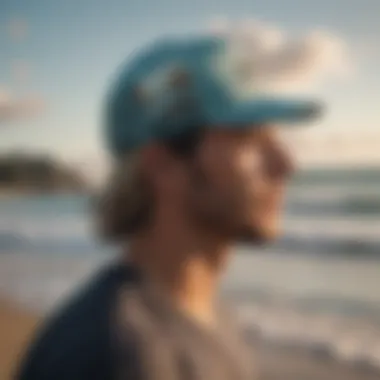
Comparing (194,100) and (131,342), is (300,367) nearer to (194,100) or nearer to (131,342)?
(131,342)

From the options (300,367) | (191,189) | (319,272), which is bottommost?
(300,367)

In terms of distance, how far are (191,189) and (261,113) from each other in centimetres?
11

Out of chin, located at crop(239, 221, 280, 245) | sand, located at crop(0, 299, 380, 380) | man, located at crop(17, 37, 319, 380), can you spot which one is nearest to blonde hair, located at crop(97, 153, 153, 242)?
man, located at crop(17, 37, 319, 380)

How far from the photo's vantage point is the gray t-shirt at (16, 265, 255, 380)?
729 millimetres

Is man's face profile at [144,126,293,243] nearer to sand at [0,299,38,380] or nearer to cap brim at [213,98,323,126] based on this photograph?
cap brim at [213,98,323,126]

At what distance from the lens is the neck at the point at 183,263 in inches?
31.1

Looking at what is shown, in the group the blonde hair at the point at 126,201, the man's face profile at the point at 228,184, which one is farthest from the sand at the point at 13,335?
the man's face profile at the point at 228,184

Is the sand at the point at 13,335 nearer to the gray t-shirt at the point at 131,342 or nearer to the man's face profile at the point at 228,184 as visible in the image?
the gray t-shirt at the point at 131,342

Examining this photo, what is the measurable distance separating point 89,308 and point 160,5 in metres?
0.40

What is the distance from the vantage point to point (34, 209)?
0.99 m

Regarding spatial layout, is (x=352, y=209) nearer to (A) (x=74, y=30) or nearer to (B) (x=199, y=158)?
(B) (x=199, y=158)

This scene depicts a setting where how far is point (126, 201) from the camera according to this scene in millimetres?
823

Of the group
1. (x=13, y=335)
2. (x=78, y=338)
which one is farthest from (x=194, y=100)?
(x=13, y=335)

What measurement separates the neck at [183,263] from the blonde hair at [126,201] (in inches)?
0.9
